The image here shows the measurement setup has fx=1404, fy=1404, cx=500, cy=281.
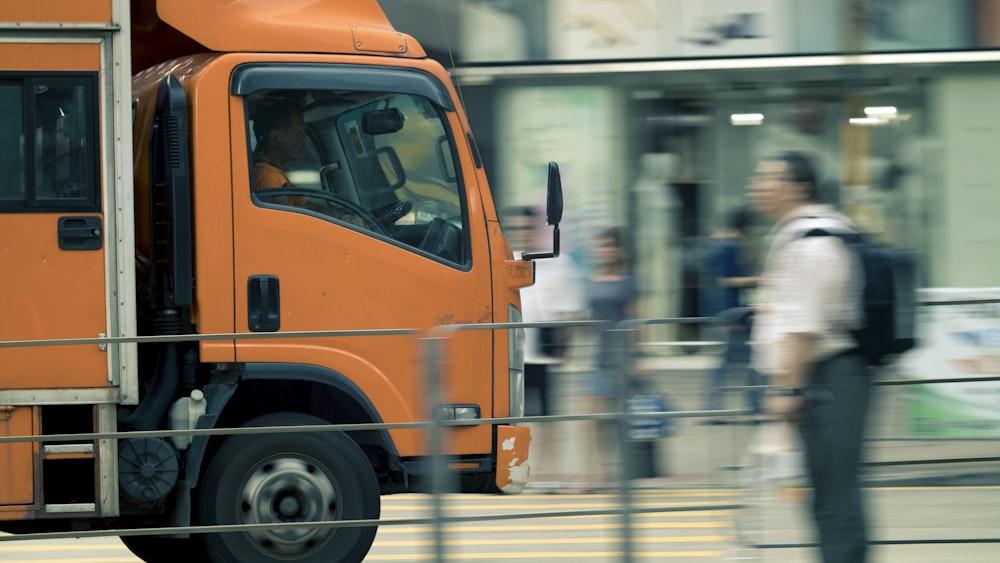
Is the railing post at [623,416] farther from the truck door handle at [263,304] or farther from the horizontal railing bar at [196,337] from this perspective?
the truck door handle at [263,304]

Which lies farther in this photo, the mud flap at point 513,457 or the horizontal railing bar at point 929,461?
the horizontal railing bar at point 929,461

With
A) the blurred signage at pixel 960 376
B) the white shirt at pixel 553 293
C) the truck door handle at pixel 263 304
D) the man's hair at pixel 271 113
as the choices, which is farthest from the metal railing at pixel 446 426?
the white shirt at pixel 553 293

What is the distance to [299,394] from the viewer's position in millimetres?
6328

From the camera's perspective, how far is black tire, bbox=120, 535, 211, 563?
6887mm

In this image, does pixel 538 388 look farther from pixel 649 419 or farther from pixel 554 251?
pixel 554 251

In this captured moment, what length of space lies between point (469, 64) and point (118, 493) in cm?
780

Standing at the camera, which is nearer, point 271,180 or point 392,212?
point 271,180

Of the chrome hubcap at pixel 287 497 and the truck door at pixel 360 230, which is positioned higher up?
the truck door at pixel 360 230

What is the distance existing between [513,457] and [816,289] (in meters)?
1.66

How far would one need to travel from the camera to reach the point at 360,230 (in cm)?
642

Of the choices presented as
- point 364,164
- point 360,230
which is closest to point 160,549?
point 360,230

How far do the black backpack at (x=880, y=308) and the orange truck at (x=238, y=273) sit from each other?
147 centimetres

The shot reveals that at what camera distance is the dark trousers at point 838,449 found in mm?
4934

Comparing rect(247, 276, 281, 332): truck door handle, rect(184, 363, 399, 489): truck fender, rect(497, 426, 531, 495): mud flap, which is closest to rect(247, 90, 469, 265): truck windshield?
rect(247, 276, 281, 332): truck door handle
